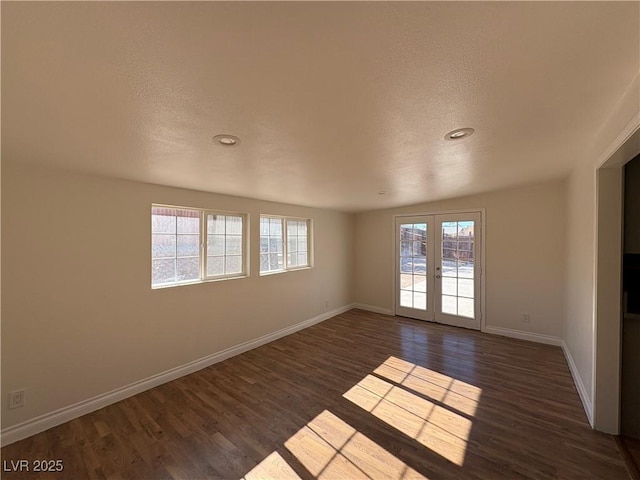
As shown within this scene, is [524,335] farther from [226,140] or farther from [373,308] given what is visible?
[226,140]

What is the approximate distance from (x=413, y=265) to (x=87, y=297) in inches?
186

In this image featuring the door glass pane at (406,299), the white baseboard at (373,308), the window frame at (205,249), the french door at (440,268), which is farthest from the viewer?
the white baseboard at (373,308)

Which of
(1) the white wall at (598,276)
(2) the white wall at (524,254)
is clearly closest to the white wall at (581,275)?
(1) the white wall at (598,276)

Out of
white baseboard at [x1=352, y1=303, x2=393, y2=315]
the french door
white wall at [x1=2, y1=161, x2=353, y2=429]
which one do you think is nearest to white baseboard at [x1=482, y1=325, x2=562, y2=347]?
the french door

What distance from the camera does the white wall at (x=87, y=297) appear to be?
2.09 metres

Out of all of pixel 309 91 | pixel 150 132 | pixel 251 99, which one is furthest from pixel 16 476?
pixel 309 91

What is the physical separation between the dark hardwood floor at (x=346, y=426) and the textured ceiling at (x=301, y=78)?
2.15 m

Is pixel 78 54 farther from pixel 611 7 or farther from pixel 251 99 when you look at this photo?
pixel 611 7

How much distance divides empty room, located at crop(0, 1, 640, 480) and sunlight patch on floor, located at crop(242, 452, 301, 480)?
0.01 meters

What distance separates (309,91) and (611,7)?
108cm

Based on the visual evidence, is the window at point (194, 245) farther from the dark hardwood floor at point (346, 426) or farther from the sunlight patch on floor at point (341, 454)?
the sunlight patch on floor at point (341, 454)

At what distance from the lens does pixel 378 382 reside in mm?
2887

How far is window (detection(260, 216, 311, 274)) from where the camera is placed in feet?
13.7

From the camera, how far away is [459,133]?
73.2 inches
